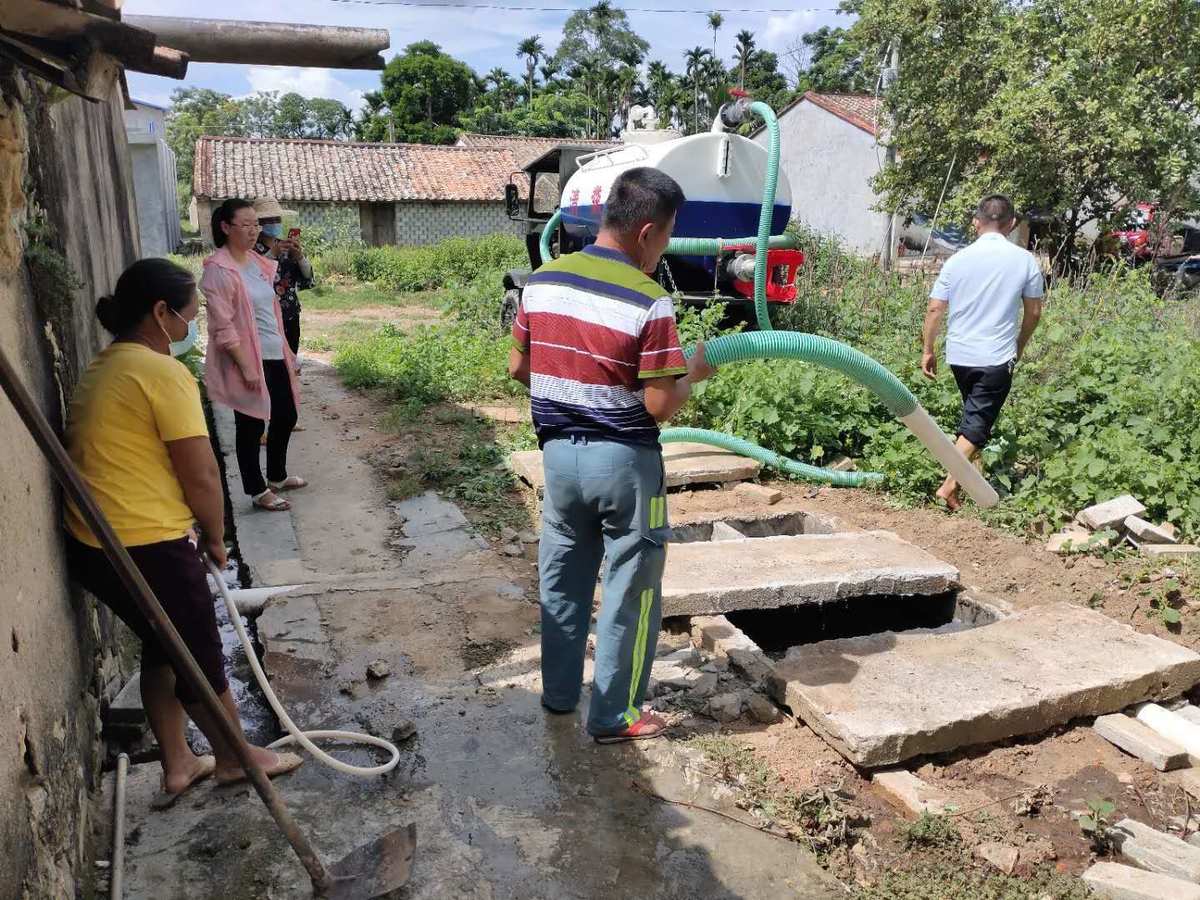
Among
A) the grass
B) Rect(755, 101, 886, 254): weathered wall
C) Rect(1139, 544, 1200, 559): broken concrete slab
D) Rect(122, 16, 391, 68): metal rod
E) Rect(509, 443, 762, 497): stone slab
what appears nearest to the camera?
Rect(122, 16, 391, 68): metal rod

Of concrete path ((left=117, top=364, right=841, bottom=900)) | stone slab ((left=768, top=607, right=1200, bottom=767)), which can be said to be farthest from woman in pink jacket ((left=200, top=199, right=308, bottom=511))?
stone slab ((left=768, top=607, right=1200, bottom=767))

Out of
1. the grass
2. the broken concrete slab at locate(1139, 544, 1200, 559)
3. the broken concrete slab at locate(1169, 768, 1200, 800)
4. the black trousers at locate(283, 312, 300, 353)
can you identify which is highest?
the black trousers at locate(283, 312, 300, 353)

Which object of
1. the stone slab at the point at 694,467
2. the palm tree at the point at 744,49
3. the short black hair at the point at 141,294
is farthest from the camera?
the palm tree at the point at 744,49

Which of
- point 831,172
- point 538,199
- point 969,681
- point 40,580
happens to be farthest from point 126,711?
point 831,172

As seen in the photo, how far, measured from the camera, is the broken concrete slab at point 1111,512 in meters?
4.98

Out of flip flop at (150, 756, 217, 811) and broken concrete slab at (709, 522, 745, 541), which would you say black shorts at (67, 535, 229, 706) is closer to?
flip flop at (150, 756, 217, 811)

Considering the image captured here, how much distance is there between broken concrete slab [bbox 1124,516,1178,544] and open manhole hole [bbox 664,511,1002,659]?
1.22 m

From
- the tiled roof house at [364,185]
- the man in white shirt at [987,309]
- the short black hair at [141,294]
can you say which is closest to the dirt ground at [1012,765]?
the man in white shirt at [987,309]

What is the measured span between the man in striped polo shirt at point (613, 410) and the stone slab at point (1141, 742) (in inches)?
71.6

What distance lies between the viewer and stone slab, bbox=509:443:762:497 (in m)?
5.83

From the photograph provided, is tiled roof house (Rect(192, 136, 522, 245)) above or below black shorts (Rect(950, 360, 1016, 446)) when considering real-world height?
above

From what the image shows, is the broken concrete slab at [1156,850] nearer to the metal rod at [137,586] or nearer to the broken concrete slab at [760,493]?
the metal rod at [137,586]

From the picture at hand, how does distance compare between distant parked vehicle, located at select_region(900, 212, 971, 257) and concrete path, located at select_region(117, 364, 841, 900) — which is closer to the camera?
concrete path, located at select_region(117, 364, 841, 900)

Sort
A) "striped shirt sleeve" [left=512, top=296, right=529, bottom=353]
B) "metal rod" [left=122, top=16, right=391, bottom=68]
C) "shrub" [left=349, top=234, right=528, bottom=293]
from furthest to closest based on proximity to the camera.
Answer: "shrub" [left=349, top=234, right=528, bottom=293] → "striped shirt sleeve" [left=512, top=296, right=529, bottom=353] → "metal rod" [left=122, top=16, right=391, bottom=68]
